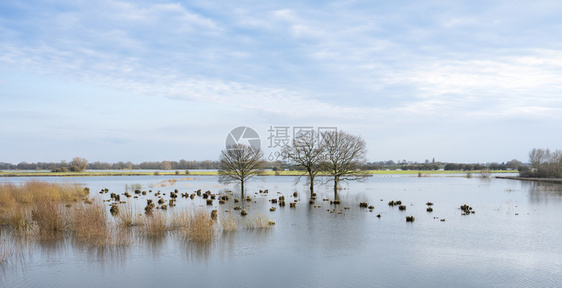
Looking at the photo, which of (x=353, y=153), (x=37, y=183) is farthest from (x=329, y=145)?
(x=37, y=183)

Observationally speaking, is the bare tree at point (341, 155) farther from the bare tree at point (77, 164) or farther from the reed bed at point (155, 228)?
the bare tree at point (77, 164)

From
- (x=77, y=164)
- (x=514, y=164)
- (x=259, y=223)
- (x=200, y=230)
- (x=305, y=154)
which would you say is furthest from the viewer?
(x=514, y=164)

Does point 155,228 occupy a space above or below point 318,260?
above

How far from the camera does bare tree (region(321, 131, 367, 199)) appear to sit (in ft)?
154

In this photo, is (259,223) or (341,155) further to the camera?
(341,155)

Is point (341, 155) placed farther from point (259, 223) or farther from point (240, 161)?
point (259, 223)

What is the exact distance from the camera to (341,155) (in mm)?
47312

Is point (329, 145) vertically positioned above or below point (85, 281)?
above

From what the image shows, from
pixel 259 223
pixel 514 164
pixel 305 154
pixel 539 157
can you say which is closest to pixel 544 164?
pixel 539 157

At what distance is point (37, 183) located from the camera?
35875 millimetres

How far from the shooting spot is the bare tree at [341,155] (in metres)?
47.1

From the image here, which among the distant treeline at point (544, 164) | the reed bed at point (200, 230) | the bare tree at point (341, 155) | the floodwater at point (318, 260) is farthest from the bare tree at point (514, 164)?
the reed bed at point (200, 230)

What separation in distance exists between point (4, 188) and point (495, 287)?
110 feet

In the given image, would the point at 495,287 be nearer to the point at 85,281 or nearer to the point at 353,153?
the point at 85,281
